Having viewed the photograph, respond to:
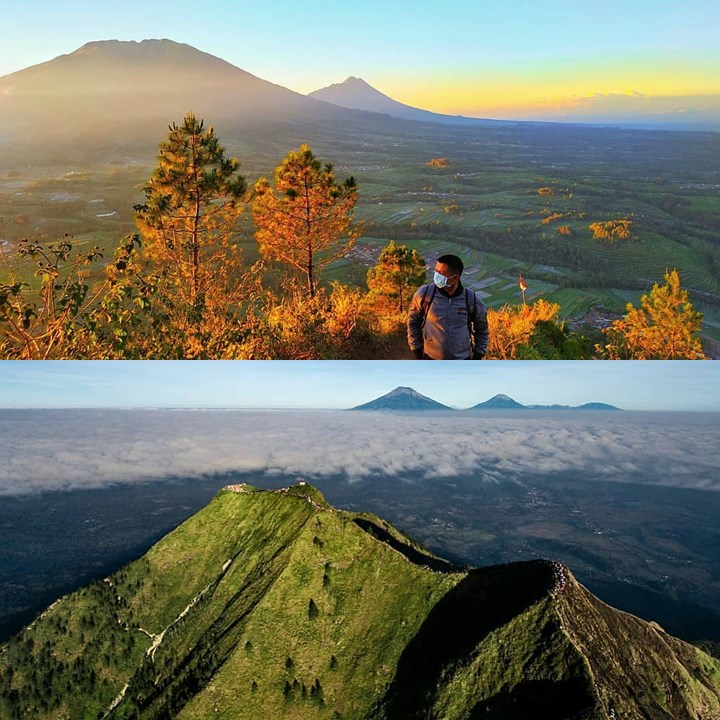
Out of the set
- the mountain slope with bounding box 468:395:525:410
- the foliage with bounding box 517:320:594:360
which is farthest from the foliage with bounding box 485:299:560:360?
the mountain slope with bounding box 468:395:525:410

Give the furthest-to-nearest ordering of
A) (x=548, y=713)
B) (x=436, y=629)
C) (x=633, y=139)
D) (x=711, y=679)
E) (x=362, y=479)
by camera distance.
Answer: (x=633, y=139) → (x=548, y=713) → (x=436, y=629) → (x=711, y=679) → (x=362, y=479)

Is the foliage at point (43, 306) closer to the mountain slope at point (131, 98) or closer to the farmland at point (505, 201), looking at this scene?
the farmland at point (505, 201)

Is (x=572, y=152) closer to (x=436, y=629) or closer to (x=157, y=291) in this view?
(x=157, y=291)

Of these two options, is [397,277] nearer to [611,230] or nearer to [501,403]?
[611,230]

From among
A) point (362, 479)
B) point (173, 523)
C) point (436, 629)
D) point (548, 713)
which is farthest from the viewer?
point (548, 713)

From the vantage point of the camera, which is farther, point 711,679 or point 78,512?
point 711,679

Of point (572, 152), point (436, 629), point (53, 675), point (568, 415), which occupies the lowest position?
point (53, 675)

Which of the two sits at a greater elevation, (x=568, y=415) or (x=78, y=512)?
(x=568, y=415)

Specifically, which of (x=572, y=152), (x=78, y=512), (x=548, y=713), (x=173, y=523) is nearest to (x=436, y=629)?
(x=548, y=713)
